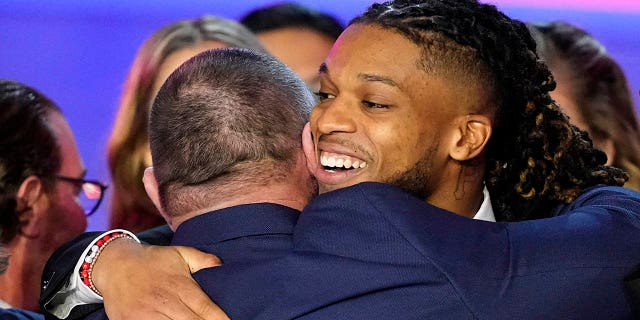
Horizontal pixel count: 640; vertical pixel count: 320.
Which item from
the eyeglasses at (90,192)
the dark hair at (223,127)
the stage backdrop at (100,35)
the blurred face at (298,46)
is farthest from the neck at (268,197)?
the stage backdrop at (100,35)

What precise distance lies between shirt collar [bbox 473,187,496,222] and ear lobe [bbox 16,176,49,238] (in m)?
1.27

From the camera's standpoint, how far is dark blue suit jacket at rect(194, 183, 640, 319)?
5.29 feet

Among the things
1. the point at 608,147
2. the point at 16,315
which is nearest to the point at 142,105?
the point at 16,315

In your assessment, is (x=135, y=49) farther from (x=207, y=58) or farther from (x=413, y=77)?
(x=413, y=77)

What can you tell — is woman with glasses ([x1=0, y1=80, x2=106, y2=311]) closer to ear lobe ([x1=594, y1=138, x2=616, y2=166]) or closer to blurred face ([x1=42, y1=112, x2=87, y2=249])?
blurred face ([x1=42, y1=112, x2=87, y2=249])

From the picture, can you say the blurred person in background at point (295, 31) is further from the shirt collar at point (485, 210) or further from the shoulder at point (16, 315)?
the shirt collar at point (485, 210)

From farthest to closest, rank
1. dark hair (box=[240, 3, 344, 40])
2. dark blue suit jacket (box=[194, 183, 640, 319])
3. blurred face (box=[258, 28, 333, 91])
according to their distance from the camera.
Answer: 1. dark hair (box=[240, 3, 344, 40])
2. blurred face (box=[258, 28, 333, 91])
3. dark blue suit jacket (box=[194, 183, 640, 319])

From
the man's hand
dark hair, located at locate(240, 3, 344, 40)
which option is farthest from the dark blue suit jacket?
dark hair, located at locate(240, 3, 344, 40)

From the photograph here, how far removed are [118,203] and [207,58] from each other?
51.5 inches

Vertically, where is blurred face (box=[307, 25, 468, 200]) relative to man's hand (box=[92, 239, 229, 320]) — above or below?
above

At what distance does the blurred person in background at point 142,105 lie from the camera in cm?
308

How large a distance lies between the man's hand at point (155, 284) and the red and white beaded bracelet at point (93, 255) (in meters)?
0.03

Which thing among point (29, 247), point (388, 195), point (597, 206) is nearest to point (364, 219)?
point (388, 195)

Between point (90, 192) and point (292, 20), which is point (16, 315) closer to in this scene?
point (90, 192)
